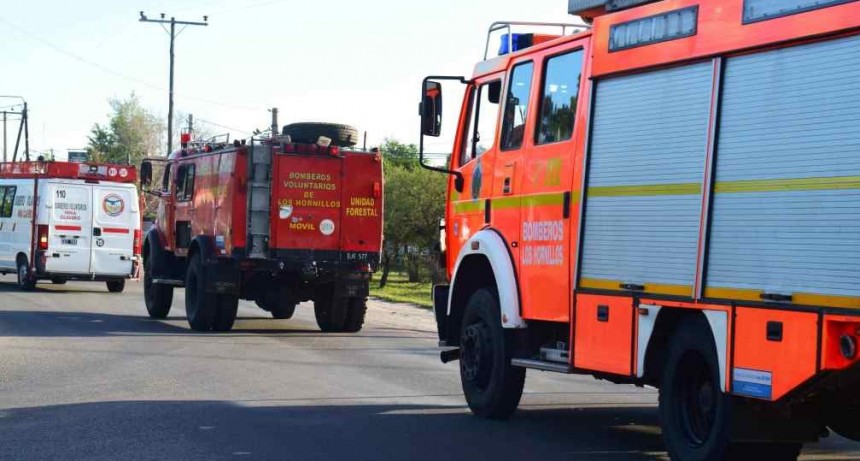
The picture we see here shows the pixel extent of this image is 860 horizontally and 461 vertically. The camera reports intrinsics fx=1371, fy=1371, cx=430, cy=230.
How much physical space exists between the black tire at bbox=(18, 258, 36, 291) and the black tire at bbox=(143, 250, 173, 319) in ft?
25.7

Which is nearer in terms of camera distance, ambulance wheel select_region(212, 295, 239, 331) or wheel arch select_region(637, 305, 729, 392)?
wheel arch select_region(637, 305, 729, 392)

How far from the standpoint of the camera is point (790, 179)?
762 centimetres

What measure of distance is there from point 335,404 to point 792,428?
16.0 feet

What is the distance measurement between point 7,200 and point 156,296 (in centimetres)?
1001

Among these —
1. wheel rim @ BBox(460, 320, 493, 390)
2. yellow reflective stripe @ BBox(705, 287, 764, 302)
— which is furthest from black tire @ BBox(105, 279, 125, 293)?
yellow reflective stripe @ BBox(705, 287, 764, 302)

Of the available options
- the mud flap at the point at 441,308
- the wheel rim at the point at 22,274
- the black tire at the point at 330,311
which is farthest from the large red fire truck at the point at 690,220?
the wheel rim at the point at 22,274

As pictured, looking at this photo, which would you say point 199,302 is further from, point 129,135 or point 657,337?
point 129,135

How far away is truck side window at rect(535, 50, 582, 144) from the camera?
33.2 feet

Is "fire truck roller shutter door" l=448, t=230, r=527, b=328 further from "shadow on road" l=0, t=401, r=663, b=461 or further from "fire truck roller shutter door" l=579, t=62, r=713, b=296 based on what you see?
"fire truck roller shutter door" l=579, t=62, r=713, b=296

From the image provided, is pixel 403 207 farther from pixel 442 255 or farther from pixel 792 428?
pixel 792 428

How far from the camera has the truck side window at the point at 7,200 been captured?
3103 centimetres

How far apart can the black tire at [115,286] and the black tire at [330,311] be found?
11.2 metres

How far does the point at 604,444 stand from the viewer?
9906 millimetres

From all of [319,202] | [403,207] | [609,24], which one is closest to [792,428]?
[609,24]
